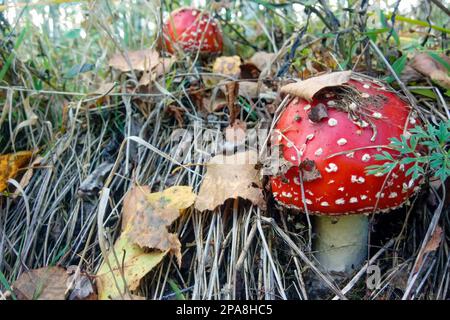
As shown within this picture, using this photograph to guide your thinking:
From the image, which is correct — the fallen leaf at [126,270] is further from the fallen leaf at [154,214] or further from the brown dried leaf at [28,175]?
the brown dried leaf at [28,175]

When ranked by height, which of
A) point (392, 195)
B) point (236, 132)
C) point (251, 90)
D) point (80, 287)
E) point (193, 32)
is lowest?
point (80, 287)

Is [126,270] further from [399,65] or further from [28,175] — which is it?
[399,65]

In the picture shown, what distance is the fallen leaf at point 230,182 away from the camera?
2.01 meters

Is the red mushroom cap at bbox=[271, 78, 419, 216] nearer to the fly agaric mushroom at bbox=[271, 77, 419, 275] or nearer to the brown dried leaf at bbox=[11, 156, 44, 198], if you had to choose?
the fly agaric mushroom at bbox=[271, 77, 419, 275]

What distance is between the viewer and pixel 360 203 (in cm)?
175

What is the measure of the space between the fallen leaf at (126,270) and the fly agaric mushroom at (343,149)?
64 centimetres

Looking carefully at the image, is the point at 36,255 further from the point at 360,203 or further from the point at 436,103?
the point at 436,103

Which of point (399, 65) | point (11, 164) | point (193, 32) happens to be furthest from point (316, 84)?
point (193, 32)

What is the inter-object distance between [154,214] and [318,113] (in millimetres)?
862

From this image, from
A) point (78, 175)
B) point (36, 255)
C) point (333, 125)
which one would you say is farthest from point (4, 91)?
point (333, 125)

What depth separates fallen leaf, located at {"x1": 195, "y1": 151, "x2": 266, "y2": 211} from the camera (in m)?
2.01

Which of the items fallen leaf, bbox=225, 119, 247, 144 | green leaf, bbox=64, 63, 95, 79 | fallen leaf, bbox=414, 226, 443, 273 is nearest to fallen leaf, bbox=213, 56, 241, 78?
fallen leaf, bbox=225, 119, 247, 144

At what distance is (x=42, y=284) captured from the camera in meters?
1.89

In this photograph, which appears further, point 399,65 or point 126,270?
point 399,65
